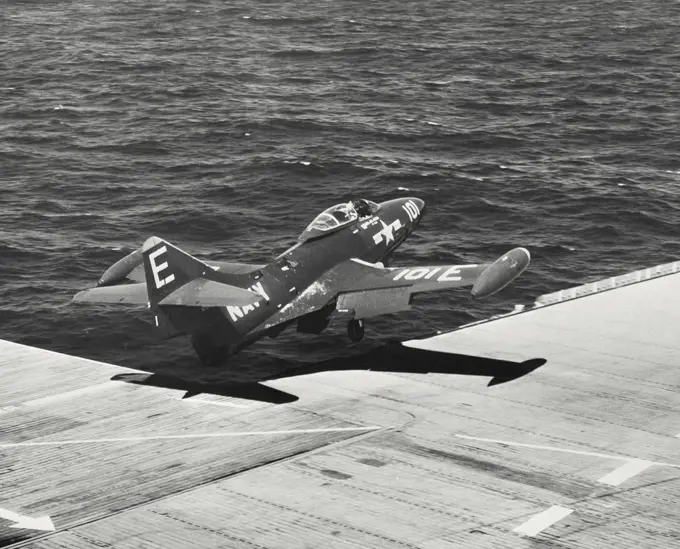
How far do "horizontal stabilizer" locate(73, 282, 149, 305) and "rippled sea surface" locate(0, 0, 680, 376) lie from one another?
22.2 feet

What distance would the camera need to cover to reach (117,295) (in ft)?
150

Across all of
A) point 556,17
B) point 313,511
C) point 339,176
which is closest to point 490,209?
point 339,176

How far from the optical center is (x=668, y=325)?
48.8 metres

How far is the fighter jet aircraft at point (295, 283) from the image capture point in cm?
4128

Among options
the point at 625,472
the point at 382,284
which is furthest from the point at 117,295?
the point at 625,472

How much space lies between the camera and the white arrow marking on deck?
103ft

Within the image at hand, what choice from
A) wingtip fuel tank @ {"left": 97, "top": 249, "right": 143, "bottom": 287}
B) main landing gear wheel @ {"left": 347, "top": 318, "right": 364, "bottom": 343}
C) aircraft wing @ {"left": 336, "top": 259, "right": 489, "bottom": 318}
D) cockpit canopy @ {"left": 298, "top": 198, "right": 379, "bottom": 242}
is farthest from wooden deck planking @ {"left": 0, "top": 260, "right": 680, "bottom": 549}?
cockpit canopy @ {"left": 298, "top": 198, "right": 379, "bottom": 242}

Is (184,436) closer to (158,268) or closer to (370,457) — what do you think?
(370,457)

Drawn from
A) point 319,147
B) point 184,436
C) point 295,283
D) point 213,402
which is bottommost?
point 213,402

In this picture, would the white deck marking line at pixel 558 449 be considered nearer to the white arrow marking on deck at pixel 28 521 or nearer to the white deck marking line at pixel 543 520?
the white deck marking line at pixel 543 520

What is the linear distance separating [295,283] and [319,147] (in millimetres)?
43545

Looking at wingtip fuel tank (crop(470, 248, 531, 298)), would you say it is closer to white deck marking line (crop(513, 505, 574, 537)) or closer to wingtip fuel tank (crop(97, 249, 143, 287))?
white deck marking line (crop(513, 505, 574, 537))

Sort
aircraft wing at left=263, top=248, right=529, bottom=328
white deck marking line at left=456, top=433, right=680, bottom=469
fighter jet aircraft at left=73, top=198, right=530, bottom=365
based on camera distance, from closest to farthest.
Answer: white deck marking line at left=456, top=433, right=680, bottom=469 → fighter jet aircraft at left=73, top=198, right=530, bottom=365 → aircraft wing at left=263, top=248, right=529, bottom=328

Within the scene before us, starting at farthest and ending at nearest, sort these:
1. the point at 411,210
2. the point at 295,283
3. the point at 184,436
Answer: the point at 411,210 → the point at 295,283 → the point at 184,436
